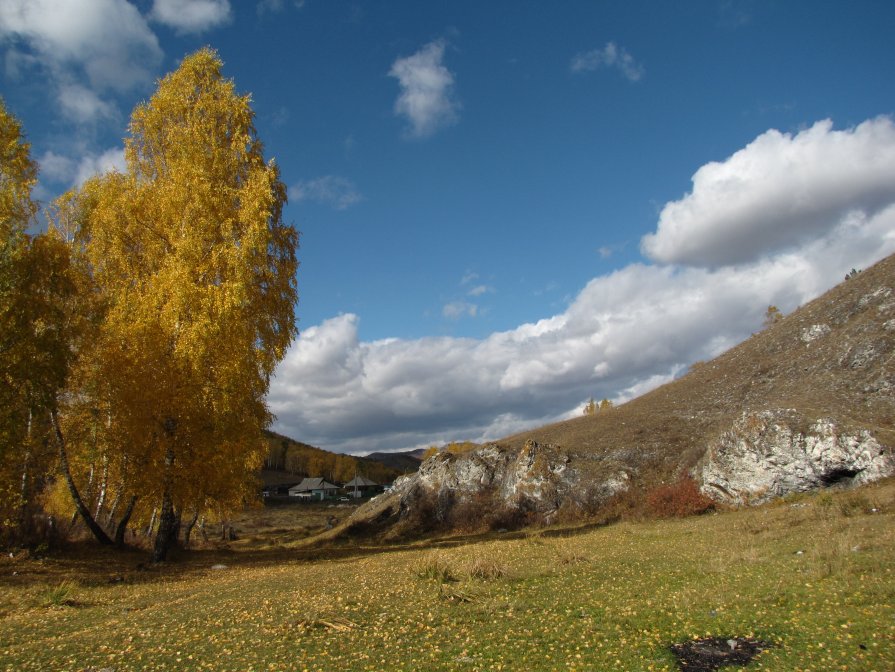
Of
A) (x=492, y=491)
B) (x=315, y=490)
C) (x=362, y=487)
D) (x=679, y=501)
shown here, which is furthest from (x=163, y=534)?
(x=362, y=487)

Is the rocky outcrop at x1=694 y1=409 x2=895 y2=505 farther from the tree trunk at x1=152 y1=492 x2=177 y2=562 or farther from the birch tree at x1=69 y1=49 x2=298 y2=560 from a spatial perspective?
the tree trunk at x1=152 y1=492 x2=177 y2=562

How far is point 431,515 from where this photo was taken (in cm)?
4912

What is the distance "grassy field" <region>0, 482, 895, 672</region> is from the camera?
9.04 meters

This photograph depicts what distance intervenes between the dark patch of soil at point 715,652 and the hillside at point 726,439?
2761cm

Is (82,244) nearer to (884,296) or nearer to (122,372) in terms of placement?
(122,372)

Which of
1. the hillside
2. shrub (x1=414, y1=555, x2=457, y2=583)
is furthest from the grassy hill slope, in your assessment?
shrub (x1=414, y1=555, x2=457, y2=583)

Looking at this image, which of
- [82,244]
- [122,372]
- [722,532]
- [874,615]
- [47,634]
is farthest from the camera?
[82,244]

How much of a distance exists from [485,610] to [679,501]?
29.3 meters

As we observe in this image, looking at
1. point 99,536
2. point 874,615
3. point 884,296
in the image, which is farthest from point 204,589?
point 884,296

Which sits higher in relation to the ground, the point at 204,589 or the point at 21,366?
the point at 21,366

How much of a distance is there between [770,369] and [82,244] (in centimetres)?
5609

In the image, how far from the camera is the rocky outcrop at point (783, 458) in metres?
30.4

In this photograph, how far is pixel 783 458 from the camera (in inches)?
1325

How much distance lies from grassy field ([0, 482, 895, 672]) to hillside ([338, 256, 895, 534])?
12109 millimetres
